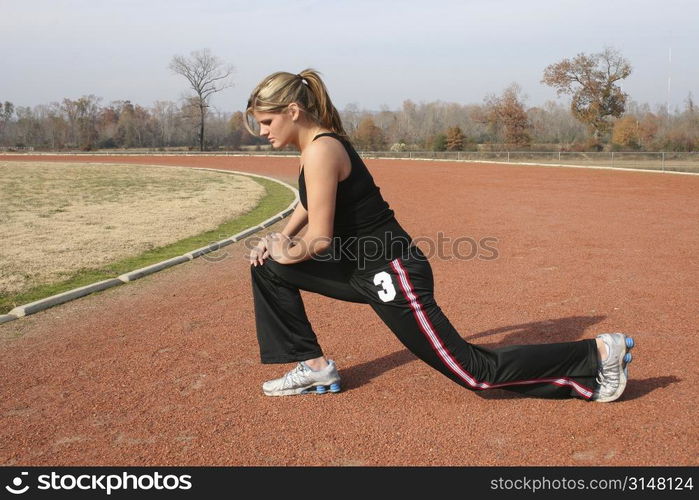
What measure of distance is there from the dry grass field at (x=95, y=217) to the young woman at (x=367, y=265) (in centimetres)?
450

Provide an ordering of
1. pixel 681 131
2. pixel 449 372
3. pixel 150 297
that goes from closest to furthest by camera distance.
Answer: pixel 449 372
pixel 150 297
pixel 681 131

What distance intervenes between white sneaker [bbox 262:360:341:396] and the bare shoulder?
1295 millimetres

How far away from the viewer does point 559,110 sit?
3455 inches

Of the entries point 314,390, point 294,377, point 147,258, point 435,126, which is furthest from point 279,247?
point 435,126

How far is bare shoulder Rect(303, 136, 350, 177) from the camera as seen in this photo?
9.95ft

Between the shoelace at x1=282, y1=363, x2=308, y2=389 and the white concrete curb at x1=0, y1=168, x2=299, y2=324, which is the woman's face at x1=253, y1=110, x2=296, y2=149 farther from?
the white concrete curb at x1=0, y1=168, x2=299, y2=324

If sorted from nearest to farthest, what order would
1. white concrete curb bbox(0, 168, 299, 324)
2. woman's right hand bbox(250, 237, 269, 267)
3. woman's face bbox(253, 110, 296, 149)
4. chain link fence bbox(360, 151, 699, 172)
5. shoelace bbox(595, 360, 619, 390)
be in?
woman's face bbox(253, 110, 296, 149), shoelace bbox(595, 360, 619, 390), woman's right hand bbox(250, 237, 269, 267), white concrete curb bbox(0, 168, 299, 324), chain link fence bbox(360, 151, 699, 172)

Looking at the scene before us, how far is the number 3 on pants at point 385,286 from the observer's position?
3.26 meters

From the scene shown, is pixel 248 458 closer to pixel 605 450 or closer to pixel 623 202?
pixel 605 450

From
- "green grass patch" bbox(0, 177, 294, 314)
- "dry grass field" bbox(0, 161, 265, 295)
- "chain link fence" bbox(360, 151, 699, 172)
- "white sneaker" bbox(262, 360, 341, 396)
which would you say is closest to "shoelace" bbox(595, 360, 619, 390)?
"white sneaker" bbox(262, 360, 341, 396)

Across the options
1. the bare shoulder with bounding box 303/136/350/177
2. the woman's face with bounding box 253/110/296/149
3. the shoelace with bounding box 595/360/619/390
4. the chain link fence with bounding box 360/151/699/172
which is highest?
the chain link fence with bounding box 360/151/699/172
